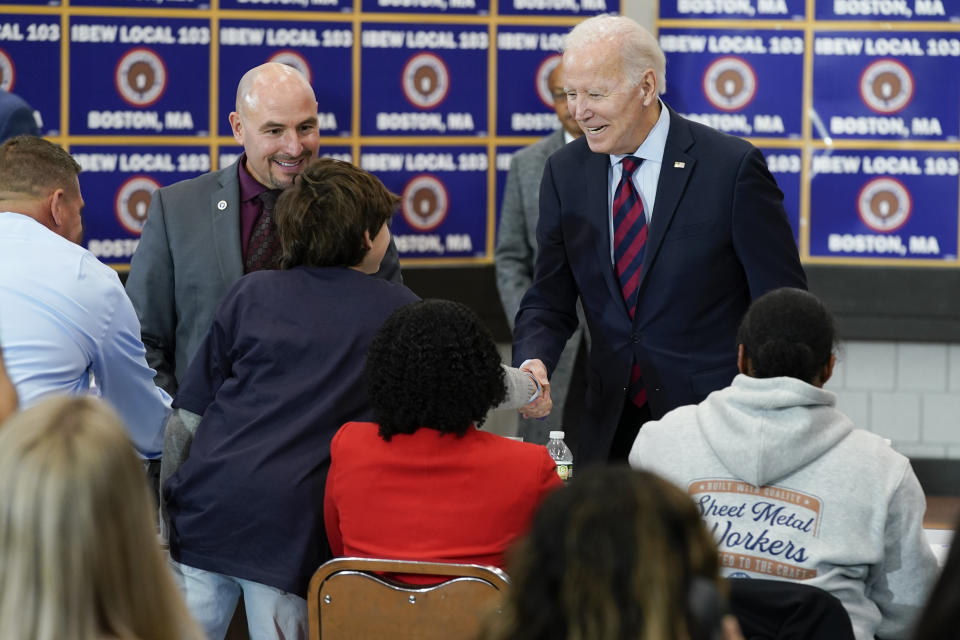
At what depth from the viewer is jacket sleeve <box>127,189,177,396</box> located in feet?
11.1

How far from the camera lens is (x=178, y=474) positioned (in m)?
2.64

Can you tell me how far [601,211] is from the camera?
10.7 ft

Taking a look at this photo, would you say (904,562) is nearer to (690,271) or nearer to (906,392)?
(690,271)

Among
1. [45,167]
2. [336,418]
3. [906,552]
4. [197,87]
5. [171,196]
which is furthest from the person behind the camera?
[197,87]

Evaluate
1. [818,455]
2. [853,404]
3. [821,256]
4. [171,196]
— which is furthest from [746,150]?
[853,404]

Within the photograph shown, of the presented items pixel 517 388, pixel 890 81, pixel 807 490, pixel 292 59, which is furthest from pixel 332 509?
pixel 890 81

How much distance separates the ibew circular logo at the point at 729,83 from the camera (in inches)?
213

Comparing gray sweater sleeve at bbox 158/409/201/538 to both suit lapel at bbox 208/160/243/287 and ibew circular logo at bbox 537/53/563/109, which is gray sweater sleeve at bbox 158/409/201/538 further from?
ibew circular logo at bbox 537/53/563/109

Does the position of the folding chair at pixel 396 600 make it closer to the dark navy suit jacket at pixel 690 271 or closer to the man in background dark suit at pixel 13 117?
the dark navy suit jacket at pixel 690 271

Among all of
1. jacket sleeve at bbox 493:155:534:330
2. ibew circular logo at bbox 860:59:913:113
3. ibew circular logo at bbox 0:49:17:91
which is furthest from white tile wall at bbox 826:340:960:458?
ibew circular logo at bbox 0:49:17:91

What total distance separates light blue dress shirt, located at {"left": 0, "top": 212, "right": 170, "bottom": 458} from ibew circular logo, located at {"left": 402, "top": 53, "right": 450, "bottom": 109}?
264 centimetres

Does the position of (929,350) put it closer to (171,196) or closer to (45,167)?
(171,196)

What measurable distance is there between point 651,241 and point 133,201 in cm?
275

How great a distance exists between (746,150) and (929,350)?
290cm
